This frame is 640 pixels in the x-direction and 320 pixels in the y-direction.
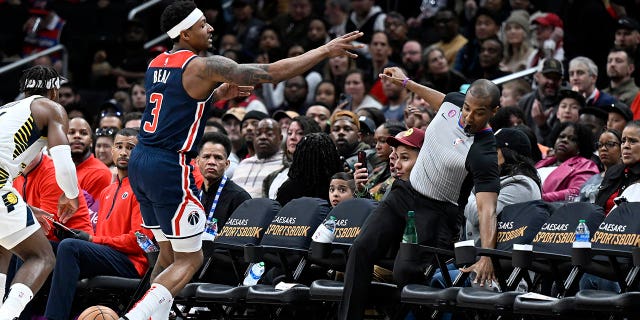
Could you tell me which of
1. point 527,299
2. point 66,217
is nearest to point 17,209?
point 66,217

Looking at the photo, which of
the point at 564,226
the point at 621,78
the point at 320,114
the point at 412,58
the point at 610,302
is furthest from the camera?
the point at 412,58

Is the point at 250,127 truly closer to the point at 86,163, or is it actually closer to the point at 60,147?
the point at 86,163

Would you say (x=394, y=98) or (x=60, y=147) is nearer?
(x=60, y=147)

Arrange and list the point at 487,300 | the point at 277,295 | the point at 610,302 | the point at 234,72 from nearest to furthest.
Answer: the point at 610,302, the point at 487,300, the point at 234,72, the point at 277,295

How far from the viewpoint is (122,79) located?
17.6 meters

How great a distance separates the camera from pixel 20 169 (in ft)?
32.4

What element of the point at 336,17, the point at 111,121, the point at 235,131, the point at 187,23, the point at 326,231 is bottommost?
the point at 235,131

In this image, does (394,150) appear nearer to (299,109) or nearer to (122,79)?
(299,109)

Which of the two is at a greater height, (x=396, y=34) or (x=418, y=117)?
(x=418, y=117)

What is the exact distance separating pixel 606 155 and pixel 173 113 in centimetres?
393

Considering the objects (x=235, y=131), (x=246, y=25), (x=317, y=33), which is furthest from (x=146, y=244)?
(x=246, y=25)

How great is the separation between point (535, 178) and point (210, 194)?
302cm

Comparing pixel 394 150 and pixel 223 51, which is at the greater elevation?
pixel 394 150

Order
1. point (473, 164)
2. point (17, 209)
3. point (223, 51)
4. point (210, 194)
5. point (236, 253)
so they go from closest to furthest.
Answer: point (473, 164) < point (17, 209) < point (236, 253) < point (210, 194) < point (223, 51)
